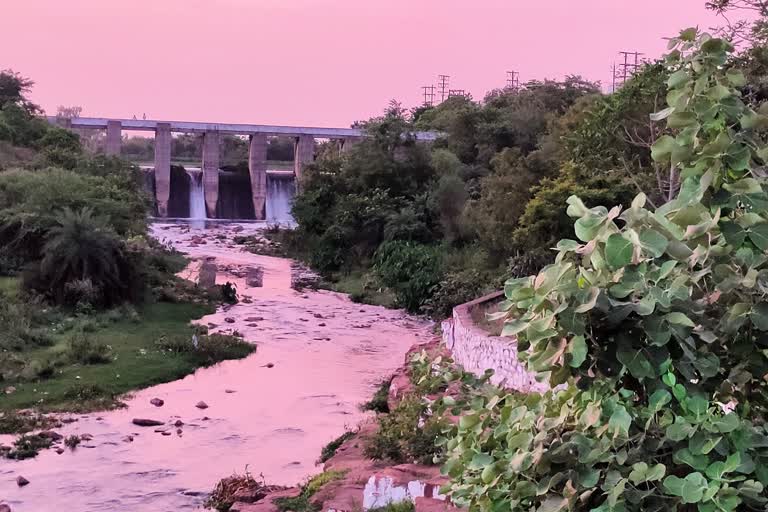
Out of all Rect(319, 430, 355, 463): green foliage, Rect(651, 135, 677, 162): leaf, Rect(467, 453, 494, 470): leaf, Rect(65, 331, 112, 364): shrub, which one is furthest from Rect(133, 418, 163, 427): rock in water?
Rect(651, 135, 677, 162): leaf

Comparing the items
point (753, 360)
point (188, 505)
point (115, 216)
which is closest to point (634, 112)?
point (188, 505)

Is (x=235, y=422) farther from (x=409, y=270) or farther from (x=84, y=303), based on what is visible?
(x=409, y=270)

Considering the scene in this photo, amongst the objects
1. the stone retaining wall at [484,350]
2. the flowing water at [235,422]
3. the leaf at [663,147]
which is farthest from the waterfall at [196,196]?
the leaf at [663,147]

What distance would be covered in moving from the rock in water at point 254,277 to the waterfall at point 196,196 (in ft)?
43.5

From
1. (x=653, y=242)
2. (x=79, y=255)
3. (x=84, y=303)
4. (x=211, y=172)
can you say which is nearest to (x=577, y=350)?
(x=653, y=242)

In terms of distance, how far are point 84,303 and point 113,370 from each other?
414cm

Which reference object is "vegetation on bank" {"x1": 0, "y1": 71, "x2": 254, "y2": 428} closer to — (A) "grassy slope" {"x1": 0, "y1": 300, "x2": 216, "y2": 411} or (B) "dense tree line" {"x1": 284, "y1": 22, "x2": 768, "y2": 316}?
(A) "grassy slope" {"x1": 0, "y1": 300, "x2": 216, "y2": 411}

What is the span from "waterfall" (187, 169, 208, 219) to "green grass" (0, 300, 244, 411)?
21.5m

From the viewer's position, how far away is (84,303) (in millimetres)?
17078

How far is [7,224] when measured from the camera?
18.9m

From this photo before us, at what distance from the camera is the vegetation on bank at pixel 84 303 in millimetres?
12820

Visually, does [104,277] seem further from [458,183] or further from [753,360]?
[753,360]

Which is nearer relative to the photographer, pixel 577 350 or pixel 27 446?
pixel 577 350

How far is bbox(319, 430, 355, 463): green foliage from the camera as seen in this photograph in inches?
404
